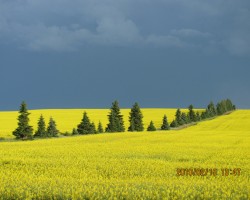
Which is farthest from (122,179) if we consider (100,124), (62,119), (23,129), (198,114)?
(198,114)

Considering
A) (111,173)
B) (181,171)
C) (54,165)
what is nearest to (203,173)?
(181,171)

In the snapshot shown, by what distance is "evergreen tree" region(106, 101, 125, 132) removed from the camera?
89.2m

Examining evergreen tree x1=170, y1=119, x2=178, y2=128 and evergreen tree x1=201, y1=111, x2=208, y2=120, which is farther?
evergreen tree x1=201, y1=111, x2=208, y2=120

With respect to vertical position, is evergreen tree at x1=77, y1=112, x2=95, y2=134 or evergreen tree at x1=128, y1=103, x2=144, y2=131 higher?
evergreen tree at x1=128, y1=103, x2=144, y2=131

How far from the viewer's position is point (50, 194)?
48.9 ft

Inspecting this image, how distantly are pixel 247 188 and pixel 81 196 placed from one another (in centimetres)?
649

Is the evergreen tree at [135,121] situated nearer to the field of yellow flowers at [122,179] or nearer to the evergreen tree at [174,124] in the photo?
the evergreen tree at [174,124]

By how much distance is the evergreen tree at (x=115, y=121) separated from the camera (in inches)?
3511

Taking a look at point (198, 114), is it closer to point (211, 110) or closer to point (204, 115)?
point (204, 115)

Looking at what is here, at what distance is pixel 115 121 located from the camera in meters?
90.9

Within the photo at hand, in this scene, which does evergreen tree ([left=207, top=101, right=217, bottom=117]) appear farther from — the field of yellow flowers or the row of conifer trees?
the field of yellow flowers

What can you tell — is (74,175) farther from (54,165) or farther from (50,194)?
(50,194)

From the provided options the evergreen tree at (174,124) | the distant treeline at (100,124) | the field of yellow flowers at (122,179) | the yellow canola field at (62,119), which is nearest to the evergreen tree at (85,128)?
the distant treeline at (100,124)
